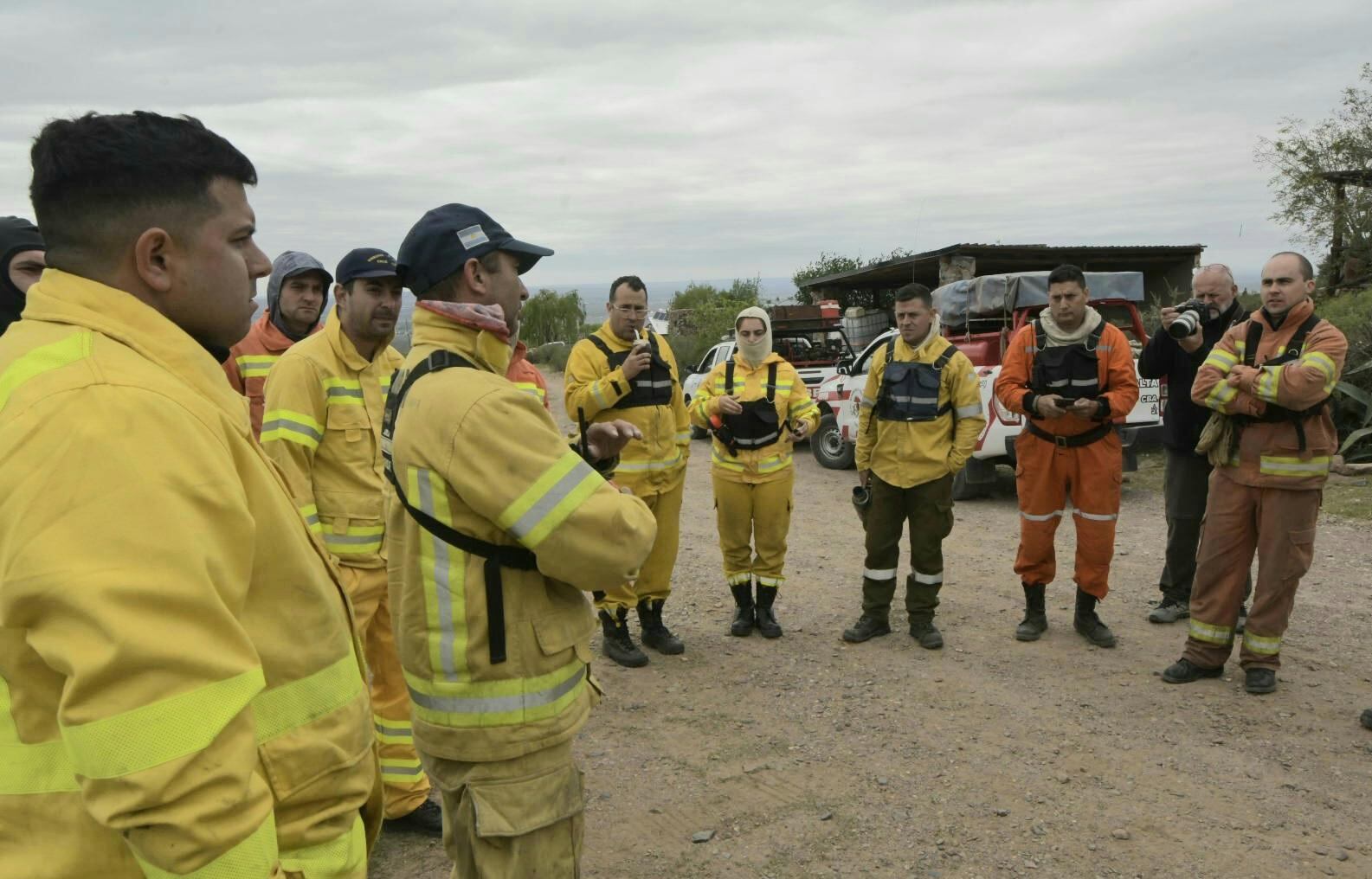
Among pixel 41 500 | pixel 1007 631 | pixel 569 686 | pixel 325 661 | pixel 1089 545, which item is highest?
pixel 41 500

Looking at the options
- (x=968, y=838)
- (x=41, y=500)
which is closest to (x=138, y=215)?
(x=41, y=500)

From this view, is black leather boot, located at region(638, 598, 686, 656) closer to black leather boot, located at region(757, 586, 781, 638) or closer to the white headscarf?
black leather boot, located at region(757, 586, 781, 638)

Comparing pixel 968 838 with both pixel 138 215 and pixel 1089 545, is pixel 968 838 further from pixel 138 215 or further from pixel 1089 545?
pixel 138 215

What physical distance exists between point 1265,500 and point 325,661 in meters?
4.90

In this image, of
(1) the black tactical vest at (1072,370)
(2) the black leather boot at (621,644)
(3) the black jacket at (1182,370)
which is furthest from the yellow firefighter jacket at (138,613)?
(3) the black jacket at (1182,370)

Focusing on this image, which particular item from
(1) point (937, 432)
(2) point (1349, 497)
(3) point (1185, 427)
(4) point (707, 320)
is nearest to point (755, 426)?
(1) point (937, 432)

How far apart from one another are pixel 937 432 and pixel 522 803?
4.07 meters

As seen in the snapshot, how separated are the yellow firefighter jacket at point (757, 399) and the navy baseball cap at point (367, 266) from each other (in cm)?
276

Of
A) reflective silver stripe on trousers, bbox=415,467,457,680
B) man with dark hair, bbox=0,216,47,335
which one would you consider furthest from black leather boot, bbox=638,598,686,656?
man with dark hair, bbox=0,216,47,335

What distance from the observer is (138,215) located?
1387 millimetres

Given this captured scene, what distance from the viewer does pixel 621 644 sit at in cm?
555

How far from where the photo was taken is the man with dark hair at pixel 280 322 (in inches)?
169

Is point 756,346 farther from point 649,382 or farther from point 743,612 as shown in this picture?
point 743,612

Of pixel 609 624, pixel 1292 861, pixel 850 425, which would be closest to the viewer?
pixel 1292 861
